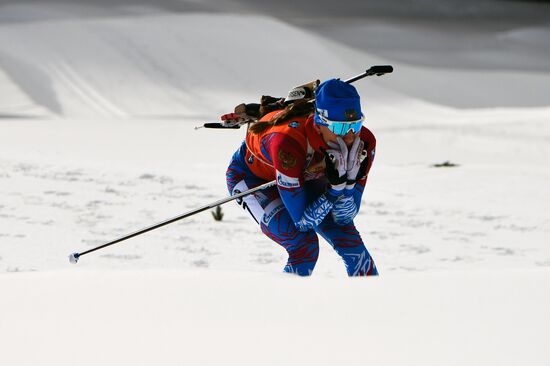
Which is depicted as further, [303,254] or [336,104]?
[303,254]

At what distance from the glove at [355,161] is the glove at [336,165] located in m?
0.02

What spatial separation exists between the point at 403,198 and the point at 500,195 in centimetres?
88

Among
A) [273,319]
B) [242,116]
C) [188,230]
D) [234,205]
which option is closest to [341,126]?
[242,116]

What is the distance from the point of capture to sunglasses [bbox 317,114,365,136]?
408 centimetres

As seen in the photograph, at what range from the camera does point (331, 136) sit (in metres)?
4.15

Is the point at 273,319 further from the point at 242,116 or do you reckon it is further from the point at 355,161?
the point at 242,116

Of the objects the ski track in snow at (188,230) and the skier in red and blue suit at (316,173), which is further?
the ski track in snow at (188,230)

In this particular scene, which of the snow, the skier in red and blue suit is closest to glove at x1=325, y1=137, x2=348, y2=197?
the skier in red and blue suit

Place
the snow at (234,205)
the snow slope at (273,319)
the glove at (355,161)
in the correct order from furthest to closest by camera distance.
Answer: the glove at (355,161)
the snow at (234,205)
the snow slope at (273,319)

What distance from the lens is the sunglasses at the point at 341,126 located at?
408cm

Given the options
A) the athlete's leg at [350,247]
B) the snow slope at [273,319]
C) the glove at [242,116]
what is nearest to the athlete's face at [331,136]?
the athlete's leg at [350,247]

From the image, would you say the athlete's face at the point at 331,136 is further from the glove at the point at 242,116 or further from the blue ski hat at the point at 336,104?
the glove at the point at 242,116

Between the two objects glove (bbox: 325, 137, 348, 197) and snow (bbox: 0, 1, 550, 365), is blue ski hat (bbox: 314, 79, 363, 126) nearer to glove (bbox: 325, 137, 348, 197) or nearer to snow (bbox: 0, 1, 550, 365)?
glove (bbox: 325, 137, 348, 197)

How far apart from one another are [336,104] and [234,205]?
176 inches
